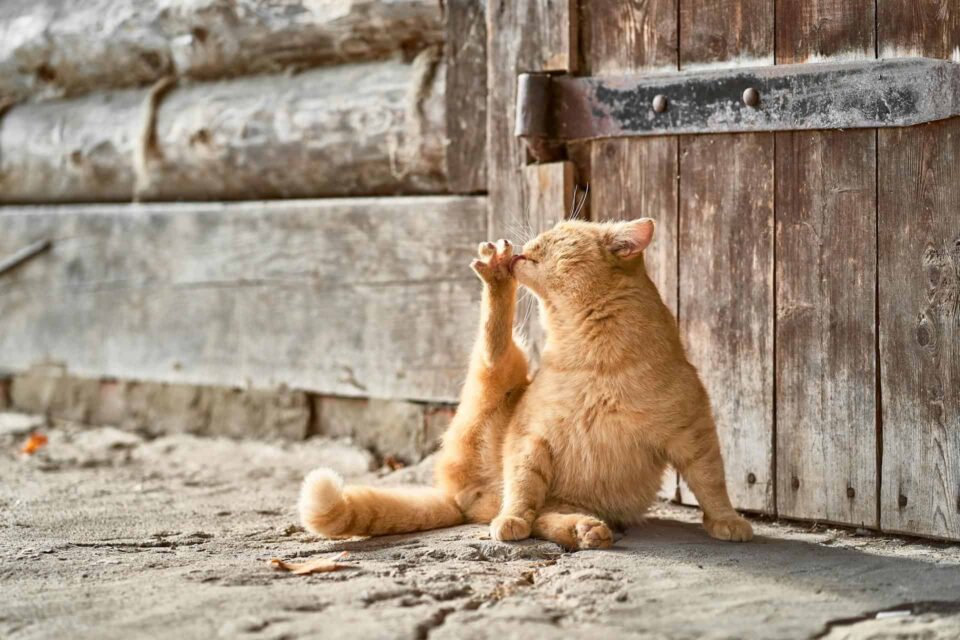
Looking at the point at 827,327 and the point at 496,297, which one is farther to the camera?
the point at 827,327

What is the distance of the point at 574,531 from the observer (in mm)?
2975

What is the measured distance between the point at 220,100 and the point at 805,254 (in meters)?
2.76

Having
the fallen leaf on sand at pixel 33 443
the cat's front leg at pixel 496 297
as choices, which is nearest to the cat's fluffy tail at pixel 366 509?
the cat's front leg at pixel 496 297

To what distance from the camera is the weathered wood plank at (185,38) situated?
434cm

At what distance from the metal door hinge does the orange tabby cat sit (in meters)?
0.59

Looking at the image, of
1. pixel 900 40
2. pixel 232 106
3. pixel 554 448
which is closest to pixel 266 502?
pixel 554 448

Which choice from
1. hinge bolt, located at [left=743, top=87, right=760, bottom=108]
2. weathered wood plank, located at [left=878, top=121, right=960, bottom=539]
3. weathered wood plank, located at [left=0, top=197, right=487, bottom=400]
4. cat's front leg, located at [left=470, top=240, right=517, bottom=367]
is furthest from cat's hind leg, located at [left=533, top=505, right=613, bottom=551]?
hinge bolt, located at [left=743, top=87, right=760, bottom=108]

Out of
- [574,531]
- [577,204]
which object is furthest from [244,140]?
[574,531]

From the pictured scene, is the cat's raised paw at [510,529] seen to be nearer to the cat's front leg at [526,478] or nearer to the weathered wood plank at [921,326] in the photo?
the cat's front leg at [526,478]

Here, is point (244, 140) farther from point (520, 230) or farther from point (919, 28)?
point (919, 28)

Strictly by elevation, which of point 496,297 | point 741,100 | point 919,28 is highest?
point 919,28

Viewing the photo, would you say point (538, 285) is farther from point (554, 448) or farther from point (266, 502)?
point (266, 502)

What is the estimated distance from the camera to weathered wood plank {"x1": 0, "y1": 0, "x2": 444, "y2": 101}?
4.34m

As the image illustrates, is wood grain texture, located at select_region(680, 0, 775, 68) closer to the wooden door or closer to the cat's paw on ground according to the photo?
the wooden door
